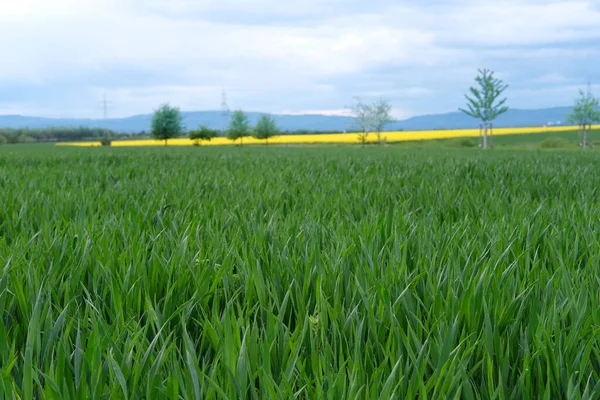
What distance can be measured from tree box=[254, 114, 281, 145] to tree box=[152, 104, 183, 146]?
39.4 feet

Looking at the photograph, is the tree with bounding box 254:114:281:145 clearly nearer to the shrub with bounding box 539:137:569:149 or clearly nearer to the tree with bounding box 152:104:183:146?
the tree with bounding box 152:104:183:146

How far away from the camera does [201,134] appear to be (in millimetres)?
85750

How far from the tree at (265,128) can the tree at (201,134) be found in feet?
23.1

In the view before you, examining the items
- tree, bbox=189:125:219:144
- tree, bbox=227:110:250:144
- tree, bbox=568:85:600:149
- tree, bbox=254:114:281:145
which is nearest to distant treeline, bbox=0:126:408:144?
tree, bbox=227:110:250:144

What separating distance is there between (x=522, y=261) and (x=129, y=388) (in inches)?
56.7

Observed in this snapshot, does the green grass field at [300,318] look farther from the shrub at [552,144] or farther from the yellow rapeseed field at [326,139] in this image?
the yellow rapeseed field at [326,139]

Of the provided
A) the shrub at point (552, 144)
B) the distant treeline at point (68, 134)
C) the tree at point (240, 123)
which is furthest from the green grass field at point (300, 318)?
the distant treeline at point (68, 134)

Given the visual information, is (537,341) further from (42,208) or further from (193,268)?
(42,208)

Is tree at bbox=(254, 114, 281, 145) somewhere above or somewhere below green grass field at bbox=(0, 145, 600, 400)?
above

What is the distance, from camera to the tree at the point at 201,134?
8506cm

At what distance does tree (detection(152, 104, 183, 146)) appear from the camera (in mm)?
82125

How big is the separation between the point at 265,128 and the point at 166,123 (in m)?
15.8

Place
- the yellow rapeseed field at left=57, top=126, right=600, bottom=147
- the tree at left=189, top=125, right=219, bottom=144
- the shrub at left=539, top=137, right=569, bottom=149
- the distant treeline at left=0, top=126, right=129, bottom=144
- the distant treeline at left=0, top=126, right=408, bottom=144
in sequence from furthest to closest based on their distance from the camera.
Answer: the distant treeline at left=0, top=126, right=408, bottom=144, the distant treeline at left=0, top=126, right=129, bottom=144, the tree at left=189, top=125, right=219, bottom=144, the yellow rapeseed field at left=57, top=126, right=600, bottom=147, the shrub at left=539, top=137, right=569, bottom=149

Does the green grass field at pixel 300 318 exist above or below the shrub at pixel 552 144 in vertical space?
below
